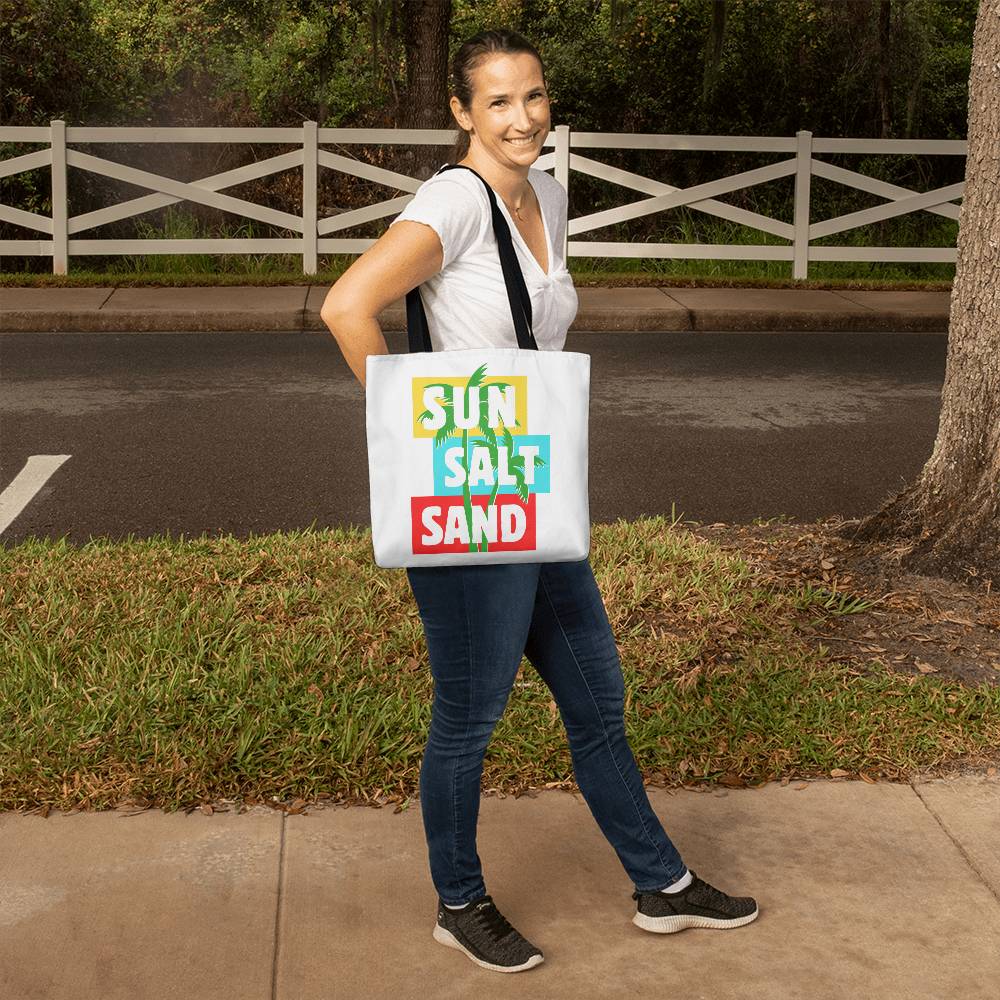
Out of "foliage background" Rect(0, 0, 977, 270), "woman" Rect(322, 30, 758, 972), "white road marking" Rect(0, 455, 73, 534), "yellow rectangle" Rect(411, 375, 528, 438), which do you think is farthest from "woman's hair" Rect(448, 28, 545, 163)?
"foliage background" Rect(0, 0, 977, 270)

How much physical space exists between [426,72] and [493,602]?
44.8 ft

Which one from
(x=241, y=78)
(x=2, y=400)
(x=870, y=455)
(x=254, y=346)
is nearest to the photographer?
(x=870, y=455)

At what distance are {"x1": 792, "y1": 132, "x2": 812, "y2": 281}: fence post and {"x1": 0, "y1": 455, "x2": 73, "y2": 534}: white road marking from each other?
8539mm

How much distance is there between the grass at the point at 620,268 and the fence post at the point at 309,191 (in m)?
0.17

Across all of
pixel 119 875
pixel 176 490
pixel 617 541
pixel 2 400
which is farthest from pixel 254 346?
pixel 119 875

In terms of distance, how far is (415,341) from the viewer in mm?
3031

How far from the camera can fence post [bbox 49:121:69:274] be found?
46.3 feet

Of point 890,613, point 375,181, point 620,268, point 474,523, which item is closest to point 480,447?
point 474,523

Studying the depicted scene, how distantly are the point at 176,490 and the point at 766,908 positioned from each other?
4.53 m

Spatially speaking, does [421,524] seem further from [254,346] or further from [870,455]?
[254,346]

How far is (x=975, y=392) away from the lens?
5.39 meters

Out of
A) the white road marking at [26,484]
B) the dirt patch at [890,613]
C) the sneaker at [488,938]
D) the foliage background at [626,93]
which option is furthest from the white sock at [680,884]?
the foliage background at [626,93]

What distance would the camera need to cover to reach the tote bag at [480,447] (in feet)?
9.50

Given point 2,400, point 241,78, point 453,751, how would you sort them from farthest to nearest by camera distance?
point 241,78, point 2,400, point 453,751
